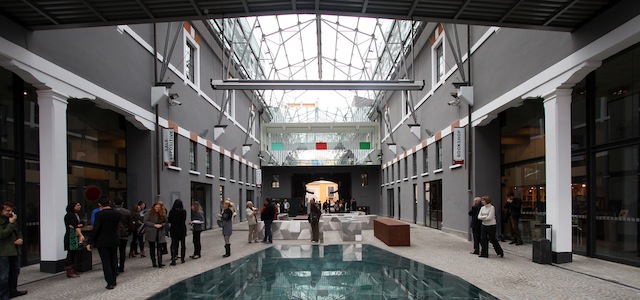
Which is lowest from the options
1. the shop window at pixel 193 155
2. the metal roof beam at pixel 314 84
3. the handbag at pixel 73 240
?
the handbag at pixel 73 240

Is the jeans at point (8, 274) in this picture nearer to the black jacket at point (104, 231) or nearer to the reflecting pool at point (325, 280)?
the black jacket at point (104, 231)

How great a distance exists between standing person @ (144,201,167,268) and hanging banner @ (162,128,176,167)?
5926 millimetres

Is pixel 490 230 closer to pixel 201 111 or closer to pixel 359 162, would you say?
pixel 201 111

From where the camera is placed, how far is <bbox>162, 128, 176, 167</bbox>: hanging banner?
1617 cm

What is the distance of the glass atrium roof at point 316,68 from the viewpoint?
26.8 m

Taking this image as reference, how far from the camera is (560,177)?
9.92 meters

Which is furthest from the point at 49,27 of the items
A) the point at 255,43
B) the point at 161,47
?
the point at 255,43

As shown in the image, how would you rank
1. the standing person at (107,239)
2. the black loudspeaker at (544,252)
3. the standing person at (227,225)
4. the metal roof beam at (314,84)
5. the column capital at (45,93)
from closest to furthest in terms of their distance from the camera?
the standing person at (107,239) < the column capital at (45,93) < the black loudspeaker at (544,252) < the standing person at (227,225) < the metal roof beam at (314,84)

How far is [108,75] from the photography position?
12586 mm

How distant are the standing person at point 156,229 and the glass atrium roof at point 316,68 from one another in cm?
1127

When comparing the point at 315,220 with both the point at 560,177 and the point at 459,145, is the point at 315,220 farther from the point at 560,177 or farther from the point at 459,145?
the point at 560,177

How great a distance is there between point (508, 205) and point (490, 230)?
3.04 metres

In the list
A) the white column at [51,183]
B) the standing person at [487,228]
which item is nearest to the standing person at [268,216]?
the white column at [51,183]

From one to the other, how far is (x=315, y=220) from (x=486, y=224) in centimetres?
625
